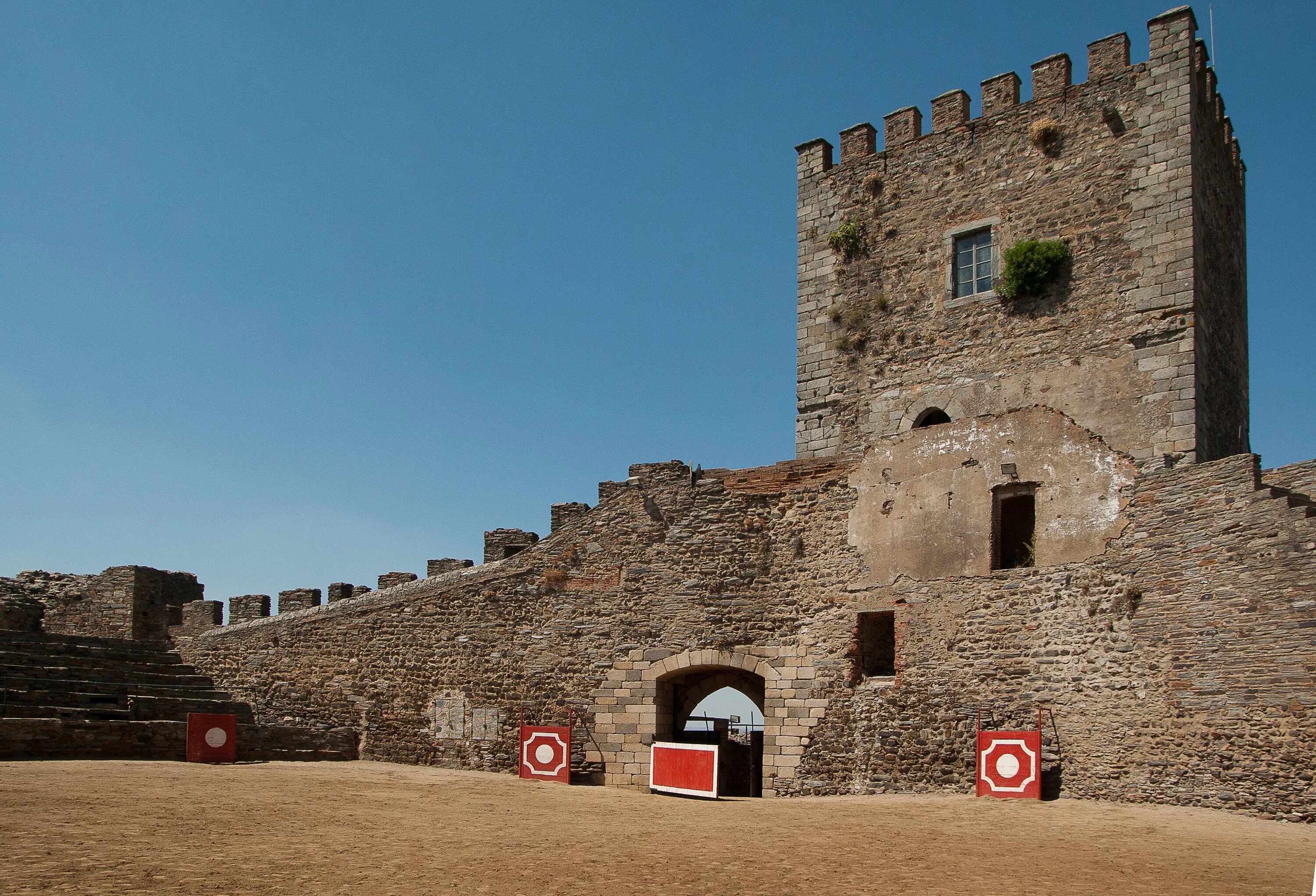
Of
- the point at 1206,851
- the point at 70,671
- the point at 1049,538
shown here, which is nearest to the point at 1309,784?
the point at 1206,851

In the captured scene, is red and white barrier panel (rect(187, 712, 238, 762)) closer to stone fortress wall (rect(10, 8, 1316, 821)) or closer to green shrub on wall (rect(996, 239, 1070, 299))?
stone fortress wall (rect(10, 8, 1316, 821))

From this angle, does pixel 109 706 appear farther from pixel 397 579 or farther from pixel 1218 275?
pixel 1218 275

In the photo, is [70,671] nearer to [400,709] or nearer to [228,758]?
[228,758]

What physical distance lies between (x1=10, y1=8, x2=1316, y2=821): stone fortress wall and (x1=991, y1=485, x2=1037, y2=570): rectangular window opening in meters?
0.11

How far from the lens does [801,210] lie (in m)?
20.0

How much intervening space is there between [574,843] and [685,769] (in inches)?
216

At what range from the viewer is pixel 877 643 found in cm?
1650

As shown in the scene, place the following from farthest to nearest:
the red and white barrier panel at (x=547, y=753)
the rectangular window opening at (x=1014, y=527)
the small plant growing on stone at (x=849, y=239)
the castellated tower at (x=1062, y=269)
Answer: the small plant growing on stone at (x=849, y=239), the red and white barrier panel at (x=547, y=753), the castellated tower at (x=1062, y=269), the rectangular window opening at (x=1014, y=527)

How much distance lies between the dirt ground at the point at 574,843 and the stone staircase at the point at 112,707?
1.17 metres

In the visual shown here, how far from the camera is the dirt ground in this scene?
8.10 metres

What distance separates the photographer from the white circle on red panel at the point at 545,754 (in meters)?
16.8

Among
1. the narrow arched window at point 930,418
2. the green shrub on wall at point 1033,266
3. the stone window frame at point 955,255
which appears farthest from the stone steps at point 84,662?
the green shrub on wall at point 1033,266

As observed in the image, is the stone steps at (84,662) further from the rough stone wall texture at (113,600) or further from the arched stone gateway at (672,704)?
the arched stone gateway at (672,704)

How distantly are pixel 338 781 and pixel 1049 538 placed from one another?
9624mm
